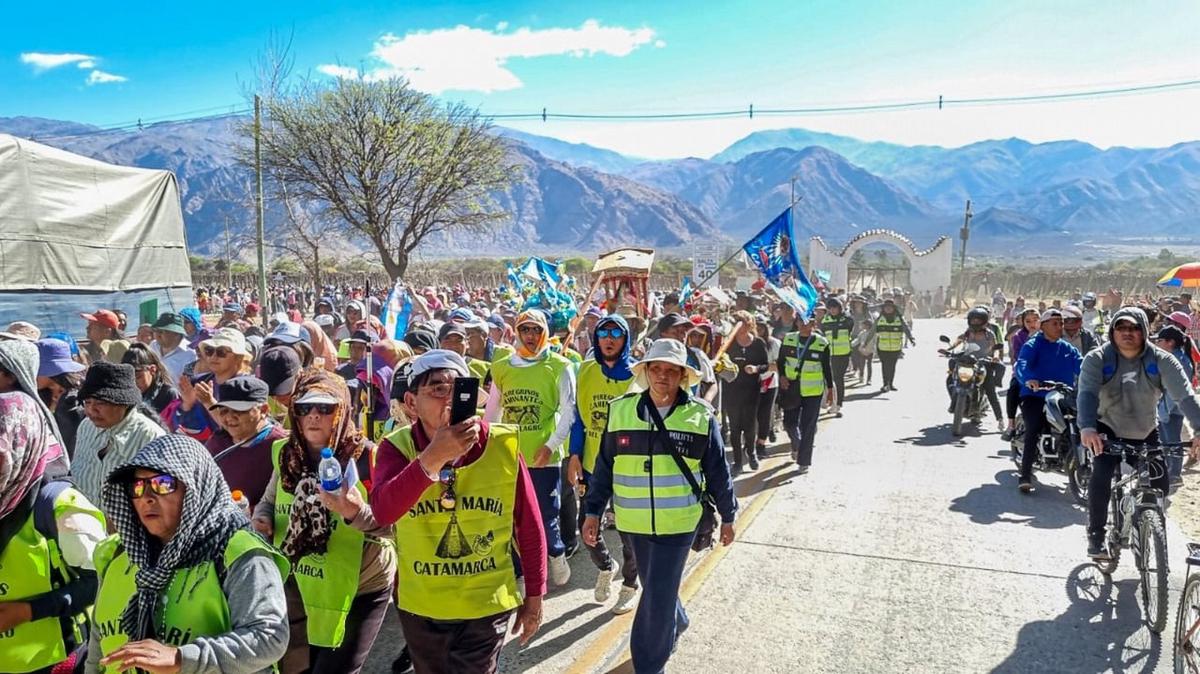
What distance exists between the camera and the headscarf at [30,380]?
315 cm

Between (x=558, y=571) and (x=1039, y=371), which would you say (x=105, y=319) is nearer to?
(x=558, y=571)

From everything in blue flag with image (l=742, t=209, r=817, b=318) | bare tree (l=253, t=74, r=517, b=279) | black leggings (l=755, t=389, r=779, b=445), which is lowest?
black leggings (l=755, t=389, r=779, b=445)

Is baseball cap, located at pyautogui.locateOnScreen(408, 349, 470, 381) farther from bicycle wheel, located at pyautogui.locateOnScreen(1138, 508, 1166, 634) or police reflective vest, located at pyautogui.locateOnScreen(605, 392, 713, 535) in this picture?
bicycle wheel, located at pyautogui.locateOnScreen(1138, 508, 1166, 634)

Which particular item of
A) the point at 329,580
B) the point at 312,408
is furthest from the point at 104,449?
the point at 329,580

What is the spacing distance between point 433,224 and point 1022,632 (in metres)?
23.2

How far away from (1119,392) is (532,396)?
394 cm

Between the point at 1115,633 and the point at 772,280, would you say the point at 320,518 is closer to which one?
the point at 1115,633

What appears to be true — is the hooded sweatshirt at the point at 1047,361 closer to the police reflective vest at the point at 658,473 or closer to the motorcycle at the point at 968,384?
the motorcycle at the point at 968,384

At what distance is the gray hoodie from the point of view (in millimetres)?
5379

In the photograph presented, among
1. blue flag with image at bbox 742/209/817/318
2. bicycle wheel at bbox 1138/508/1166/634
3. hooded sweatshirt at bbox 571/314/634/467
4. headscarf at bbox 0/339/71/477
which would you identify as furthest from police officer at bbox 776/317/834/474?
headscarf at bbox 0/339/71/477

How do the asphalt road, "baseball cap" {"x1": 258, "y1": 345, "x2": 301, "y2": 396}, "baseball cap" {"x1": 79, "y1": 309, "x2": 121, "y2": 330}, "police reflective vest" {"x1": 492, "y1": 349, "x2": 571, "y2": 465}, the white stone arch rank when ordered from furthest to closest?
1. the white stone arch
2. "baseball cap" {"x1": 79, "y1": 309, "x2": 121, "y2": 330}
3. "police reflective vest" {"x1": 492, "y1": 349, "x2": 571, "y2": 465}
4. the asphalt road
5. "baseball cap" {"x1": 258, "y1": 345, "x2": 301, "y2": 396}

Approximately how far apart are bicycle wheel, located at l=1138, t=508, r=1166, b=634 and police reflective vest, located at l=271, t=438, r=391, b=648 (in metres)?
4.41

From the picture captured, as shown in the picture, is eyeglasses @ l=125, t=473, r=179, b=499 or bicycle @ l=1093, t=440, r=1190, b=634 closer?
eyeglasses @ l=125, t=473, r=179, b=499

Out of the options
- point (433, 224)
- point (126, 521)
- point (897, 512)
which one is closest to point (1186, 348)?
point (897, 512)
